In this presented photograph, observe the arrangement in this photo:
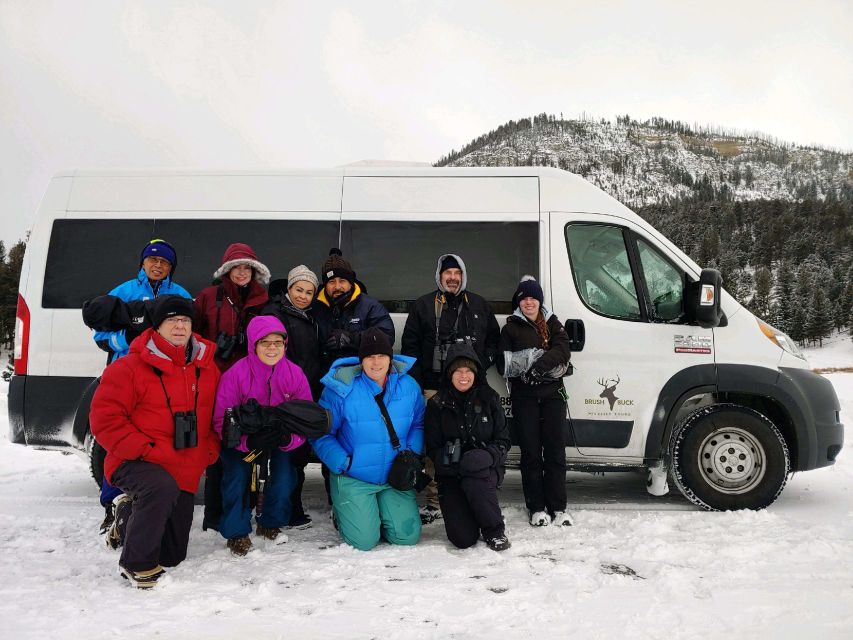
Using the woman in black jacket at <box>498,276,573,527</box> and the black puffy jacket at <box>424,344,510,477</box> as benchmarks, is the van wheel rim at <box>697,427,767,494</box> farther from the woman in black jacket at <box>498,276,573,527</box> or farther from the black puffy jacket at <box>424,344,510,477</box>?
the black puffy jacket at <box>424,344,510,477</box>

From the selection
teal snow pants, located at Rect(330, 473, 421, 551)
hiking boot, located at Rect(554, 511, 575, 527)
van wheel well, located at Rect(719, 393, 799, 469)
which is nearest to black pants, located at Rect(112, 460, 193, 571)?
teal snow pants, located at Rect(330, 473, 421, 551)

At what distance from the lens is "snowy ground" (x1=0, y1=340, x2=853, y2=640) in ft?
9.29

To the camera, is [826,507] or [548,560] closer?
[548,560]

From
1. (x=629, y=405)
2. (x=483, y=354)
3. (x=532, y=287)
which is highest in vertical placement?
(x=532, y=287)

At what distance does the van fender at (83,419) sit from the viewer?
4789mm

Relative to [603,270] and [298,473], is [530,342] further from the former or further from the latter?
[298,473]

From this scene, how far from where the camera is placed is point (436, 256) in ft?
16.2

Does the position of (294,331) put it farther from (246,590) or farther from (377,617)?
(377,617)

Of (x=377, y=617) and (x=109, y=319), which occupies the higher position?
(x=109, y=319)

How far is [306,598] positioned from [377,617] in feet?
1.46

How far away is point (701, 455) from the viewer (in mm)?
4832

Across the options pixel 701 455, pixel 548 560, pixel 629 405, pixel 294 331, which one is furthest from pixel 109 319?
pixel 701 455

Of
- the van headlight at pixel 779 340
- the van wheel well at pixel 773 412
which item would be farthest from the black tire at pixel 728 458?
the van headlight at pixel 779 340

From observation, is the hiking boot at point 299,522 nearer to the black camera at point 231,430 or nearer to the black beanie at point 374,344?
the black camera at point 231,430
